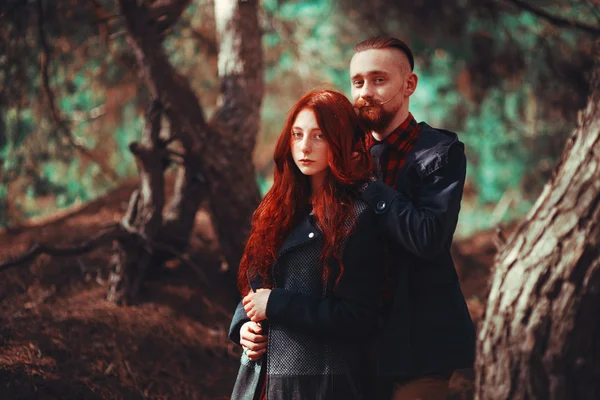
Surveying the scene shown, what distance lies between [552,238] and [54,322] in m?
2.79

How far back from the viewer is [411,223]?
1.82 metres

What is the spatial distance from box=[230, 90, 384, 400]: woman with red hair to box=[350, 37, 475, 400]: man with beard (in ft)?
0.25

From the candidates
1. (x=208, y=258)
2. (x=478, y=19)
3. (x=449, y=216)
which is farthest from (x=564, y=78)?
(x=449, y=216)

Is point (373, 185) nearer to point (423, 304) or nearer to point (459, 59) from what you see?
point (423, 304)

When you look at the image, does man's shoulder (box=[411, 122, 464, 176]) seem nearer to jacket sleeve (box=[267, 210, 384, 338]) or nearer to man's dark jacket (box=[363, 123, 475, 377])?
man's dark jacket (box=[363, 123, 475, 377])

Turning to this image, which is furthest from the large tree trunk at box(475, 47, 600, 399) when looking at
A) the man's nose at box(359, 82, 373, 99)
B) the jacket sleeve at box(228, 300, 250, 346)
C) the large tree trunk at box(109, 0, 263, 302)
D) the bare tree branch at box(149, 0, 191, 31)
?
the bare tree branch at box(149, 0, 191, 31)

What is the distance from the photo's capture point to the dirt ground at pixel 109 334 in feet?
10.3

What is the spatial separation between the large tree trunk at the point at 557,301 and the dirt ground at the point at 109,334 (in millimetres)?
1722

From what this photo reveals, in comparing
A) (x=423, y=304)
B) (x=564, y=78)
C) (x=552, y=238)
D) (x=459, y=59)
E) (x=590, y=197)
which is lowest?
(x=423, y=304)

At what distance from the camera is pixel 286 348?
1.92 m

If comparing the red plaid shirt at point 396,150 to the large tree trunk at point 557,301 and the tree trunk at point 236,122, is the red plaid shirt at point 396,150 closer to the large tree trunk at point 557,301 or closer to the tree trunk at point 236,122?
the large tree trunk at point 557,301

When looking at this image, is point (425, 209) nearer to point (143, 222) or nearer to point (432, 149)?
point (432, 149)

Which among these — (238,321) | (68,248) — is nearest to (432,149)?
(238,321)

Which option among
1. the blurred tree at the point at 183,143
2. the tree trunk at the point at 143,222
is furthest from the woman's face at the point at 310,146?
the tree trunk at the point at 143,222
